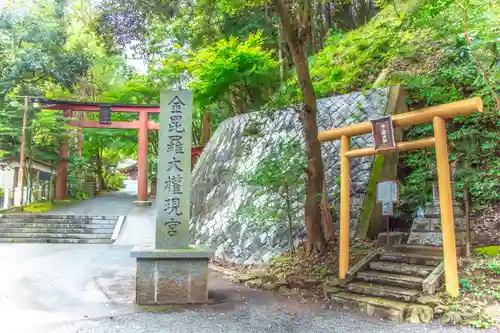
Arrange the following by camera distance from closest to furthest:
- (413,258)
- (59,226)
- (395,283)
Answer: (395,283), (413,258), (59,226)

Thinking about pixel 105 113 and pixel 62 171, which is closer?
pixel 105 113

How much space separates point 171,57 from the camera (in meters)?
16.2

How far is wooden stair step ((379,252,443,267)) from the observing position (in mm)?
5723

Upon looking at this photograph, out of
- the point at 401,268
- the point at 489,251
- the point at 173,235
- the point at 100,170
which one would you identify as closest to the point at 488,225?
the point at 489,251

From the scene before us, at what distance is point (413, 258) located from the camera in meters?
5.93

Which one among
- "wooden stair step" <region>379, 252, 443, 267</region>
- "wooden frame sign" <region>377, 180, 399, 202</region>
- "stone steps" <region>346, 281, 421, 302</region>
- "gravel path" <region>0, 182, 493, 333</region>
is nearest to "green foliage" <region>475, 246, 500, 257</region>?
"wooden stair step" <region>379, 252, 443, 267</region>

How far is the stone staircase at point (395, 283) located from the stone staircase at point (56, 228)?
932 centimetres

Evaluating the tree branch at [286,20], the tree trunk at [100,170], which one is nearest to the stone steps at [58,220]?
the tree branch at [286,20]

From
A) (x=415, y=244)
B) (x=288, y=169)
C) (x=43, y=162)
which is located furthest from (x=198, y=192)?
(x=43, y=162)

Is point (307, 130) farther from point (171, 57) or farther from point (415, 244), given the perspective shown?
point (171, 57)

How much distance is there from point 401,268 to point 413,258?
30 centimetres

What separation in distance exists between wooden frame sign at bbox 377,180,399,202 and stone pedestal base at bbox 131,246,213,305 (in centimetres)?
315

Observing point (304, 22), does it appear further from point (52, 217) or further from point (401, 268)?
point (52, 217)

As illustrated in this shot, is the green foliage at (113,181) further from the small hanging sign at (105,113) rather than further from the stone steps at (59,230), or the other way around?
the stone steps at (59,230)
